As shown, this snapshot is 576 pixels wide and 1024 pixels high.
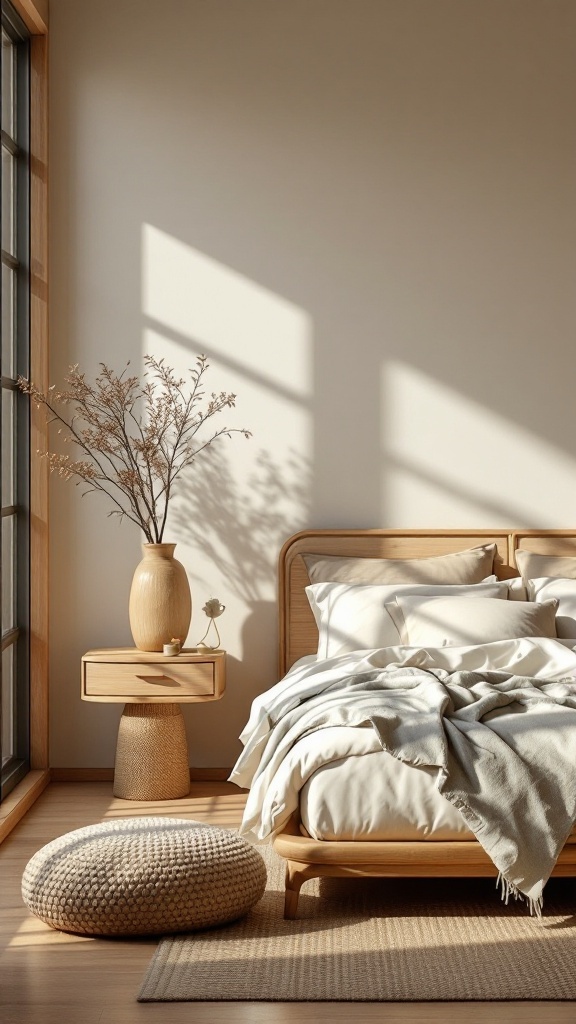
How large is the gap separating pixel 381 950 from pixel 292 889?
34cm

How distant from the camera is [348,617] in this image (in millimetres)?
4402

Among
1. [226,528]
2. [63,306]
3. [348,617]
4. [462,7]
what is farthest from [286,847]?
[462,7]

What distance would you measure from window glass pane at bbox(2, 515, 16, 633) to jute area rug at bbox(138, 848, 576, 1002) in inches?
70.2

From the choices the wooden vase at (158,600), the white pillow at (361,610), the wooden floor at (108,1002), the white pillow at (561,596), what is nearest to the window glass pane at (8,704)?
the wooden vase at (158,600)

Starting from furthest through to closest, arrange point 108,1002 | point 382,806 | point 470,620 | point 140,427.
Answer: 1. point 140,427
2. point 470,620
3. point 382,806
4. point 108,1002

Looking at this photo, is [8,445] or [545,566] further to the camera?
[545,566]

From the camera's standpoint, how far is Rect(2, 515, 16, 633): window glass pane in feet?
14.7

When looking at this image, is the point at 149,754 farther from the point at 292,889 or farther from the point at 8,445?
the point at 292,889

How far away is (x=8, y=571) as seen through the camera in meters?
4.61

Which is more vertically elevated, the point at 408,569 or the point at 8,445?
the point at 8,445

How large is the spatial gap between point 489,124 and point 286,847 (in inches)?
132

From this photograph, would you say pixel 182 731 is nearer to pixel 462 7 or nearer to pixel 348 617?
pixel 348 617

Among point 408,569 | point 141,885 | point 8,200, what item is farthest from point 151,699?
point 8,200

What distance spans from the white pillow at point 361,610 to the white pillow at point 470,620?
10 centimetres
